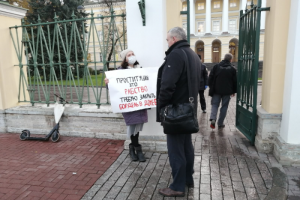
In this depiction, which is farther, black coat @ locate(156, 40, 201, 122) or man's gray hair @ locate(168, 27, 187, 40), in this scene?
man's gray hair @ locate(168, 27, 187, 40)

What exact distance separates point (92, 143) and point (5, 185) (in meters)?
1.82

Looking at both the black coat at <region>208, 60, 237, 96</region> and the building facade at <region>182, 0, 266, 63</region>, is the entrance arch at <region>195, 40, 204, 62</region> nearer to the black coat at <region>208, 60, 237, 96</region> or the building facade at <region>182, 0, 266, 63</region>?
the building facade at <region>182, 0, 266, 63</region>

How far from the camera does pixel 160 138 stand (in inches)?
182

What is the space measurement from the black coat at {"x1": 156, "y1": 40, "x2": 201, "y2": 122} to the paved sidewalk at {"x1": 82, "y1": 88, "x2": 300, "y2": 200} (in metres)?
1.23

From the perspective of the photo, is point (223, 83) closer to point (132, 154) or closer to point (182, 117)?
point (132, 154)

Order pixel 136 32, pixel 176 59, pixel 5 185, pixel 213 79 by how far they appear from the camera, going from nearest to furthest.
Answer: pixel 176 59 → pixel 5 185 → pixel 136 32 → pixel 213 79

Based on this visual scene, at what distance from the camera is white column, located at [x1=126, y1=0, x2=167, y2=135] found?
4254 mm

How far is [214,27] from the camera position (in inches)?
2035

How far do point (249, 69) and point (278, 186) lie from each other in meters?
2.46

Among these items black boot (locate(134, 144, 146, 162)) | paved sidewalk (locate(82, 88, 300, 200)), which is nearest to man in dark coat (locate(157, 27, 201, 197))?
paved sidewalk (locate(82, 88, 300, 200))

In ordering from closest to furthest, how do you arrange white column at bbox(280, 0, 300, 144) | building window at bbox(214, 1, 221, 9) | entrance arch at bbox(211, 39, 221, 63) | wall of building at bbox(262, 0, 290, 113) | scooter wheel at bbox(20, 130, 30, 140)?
white column at bbox(280, 0, 300, 144)
wall of building at bbox(262, 0, 290, 113)
scooter wheel at bbox(20, 130, 30, 140)
entrance arch at bbox(211, 39, 221, 63)
building window at bbox(214, 1, 221, 9)

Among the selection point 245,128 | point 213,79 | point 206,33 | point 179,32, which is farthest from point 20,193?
point 206,33

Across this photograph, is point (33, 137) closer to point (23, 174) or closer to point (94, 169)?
point (23, 174)

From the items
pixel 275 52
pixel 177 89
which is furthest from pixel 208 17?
pixel 177 89
